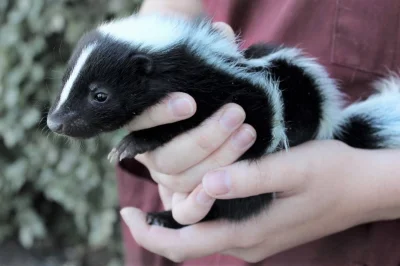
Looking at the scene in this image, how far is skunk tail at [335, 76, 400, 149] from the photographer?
1161 millimetres

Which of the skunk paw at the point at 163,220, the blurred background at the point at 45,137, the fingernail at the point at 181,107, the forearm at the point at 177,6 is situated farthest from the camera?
the blurred background at the point at 45,137

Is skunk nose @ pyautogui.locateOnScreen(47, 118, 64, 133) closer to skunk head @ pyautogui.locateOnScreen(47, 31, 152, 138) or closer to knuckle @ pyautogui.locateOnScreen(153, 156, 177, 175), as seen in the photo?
skunk head @ pyautogui.locateOnScreen(47, 31, 152, 138)

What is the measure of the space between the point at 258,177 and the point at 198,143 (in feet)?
0.44

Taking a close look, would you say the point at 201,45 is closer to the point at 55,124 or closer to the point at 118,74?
the point at 118,74

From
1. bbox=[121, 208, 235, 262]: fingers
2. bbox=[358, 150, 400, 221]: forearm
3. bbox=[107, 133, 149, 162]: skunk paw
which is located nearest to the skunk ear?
bbox=[107, 133, 149, 162]: skunk paw

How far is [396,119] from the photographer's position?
1.16 m

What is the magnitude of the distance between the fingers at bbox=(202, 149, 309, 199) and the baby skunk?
28mm

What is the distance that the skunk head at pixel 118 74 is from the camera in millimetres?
1027

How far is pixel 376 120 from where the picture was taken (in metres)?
1.16

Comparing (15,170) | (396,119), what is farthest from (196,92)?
(15,170)

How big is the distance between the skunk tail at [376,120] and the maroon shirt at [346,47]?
0.04m

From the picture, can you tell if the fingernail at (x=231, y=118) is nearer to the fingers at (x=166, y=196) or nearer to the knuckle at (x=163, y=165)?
the knuckle at (x=163, y=165)

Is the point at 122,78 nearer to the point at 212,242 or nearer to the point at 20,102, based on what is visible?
the point at 212,242

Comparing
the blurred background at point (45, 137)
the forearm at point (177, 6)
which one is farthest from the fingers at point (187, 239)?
the blurred background at point (45, 137)
